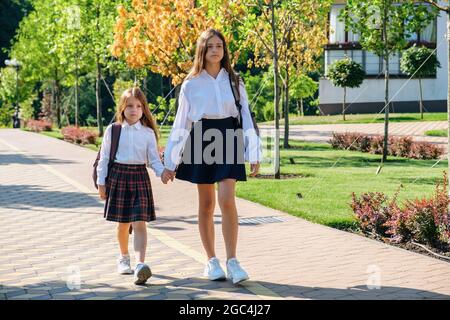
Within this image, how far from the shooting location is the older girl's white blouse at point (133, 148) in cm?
683

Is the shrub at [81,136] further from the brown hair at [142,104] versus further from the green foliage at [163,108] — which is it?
the brown hair at [142,104]

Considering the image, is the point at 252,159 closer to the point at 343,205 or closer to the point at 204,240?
the point at 204,240

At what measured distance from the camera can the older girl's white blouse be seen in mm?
6828

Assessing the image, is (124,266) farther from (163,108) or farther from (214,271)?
(163,108)

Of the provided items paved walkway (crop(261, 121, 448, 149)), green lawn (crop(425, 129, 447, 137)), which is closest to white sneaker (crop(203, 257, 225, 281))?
paved walkway (crop(261, 121, 448, 149))

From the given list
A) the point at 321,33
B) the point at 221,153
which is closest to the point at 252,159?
the point at 221,153

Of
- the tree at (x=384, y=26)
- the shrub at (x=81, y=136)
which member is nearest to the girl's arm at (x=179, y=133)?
the tree at (x=384, y=26)

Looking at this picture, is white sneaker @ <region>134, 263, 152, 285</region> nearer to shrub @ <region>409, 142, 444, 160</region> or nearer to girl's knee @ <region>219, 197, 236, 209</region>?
girl's knee @ <region>219, 197, 236, 209</region>

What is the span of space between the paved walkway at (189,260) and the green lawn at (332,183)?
1.44 feet

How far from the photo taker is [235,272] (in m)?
6.36

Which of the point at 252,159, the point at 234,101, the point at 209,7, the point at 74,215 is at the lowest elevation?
the point at 74,215

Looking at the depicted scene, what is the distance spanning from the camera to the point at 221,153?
646 centimetres

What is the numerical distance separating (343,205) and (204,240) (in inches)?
196
